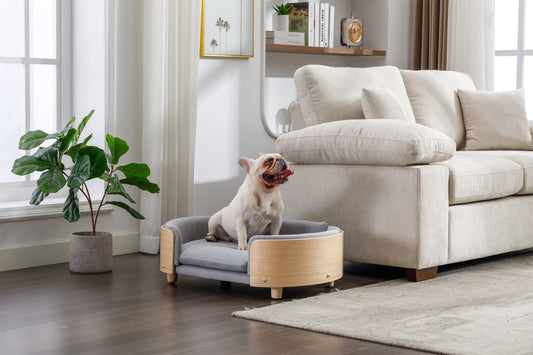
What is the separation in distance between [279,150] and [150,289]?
2.89 feet

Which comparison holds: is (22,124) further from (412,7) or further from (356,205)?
(412,7)

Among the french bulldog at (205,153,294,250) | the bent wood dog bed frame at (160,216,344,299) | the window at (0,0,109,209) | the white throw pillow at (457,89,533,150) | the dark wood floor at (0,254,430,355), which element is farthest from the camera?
the white throw pillow at (457,89,533,150)

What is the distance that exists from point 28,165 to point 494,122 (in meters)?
2.40

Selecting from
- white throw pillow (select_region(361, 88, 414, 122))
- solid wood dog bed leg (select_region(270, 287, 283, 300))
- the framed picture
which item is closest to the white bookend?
the framed picture

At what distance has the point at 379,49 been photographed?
5281mm

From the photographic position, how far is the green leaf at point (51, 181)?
307cm

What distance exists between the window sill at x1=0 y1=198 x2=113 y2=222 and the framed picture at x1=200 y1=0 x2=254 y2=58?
1086 millimetres

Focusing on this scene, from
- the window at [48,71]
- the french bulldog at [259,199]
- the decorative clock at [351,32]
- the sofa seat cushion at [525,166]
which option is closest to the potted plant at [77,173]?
the window at [48,71]

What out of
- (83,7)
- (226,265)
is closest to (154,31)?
(83,7)

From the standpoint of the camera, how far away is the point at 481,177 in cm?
329

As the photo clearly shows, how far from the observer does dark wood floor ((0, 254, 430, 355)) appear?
6.96ft

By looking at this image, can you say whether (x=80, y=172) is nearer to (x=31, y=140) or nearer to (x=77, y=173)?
(x=77, y=173)

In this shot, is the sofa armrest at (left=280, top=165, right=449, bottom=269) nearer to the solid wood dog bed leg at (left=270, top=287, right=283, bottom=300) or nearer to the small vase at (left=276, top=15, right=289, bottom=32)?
the solid wood dog bed leg at (left=270, top=287, right=283, bottom=300)

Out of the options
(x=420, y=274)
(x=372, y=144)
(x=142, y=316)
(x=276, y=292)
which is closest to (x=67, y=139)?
(x=142, y=316)
